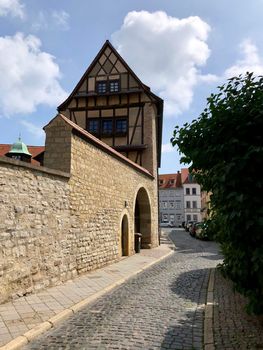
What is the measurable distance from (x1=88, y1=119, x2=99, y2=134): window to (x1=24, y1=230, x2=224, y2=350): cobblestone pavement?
45.1 feet

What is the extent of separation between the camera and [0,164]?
6.44m

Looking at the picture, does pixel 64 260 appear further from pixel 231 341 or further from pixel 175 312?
pixel 231 341

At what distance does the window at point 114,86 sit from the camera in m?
20.9

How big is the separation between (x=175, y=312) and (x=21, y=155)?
14.8 m

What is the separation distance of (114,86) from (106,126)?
265 cm

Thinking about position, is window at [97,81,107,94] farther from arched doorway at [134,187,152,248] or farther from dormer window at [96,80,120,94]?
arched doorway at [134,187,152,248]

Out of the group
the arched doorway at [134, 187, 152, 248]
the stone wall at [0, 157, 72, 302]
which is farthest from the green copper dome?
the stone wall at [0, 157, 72, 302]

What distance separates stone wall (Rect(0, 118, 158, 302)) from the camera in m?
6.67

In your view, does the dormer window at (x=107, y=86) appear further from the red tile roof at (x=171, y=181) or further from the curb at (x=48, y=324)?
the red tile roof at (x=171, y=181)

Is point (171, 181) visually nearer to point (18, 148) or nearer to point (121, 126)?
point (121, 126)

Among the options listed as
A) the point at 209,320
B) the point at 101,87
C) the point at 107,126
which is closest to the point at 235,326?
the point at 209,320

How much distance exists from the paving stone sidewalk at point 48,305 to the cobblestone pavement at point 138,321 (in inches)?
7.9

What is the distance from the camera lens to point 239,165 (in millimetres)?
3568

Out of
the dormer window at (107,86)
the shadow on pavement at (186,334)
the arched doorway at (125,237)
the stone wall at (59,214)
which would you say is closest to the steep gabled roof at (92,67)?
the dormer window at (107,86)
